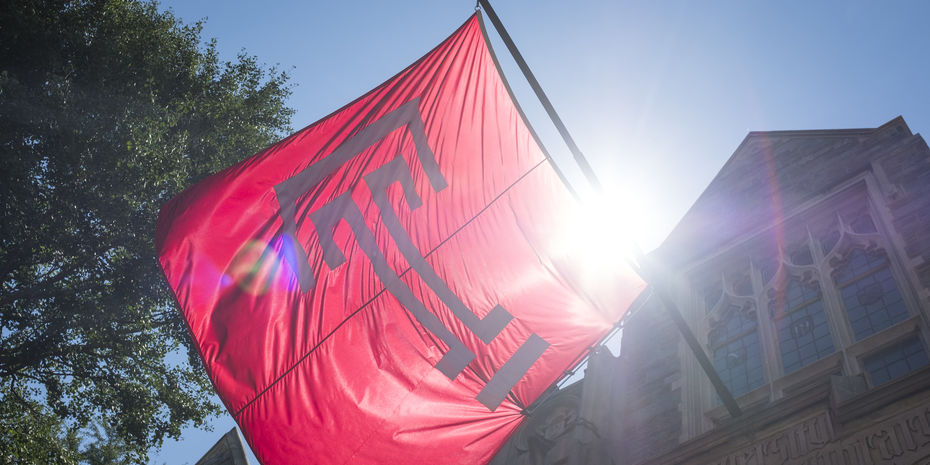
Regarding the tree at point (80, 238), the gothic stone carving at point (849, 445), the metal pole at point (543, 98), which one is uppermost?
the tree at point (80, 238)

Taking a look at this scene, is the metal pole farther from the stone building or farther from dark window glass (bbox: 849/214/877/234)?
dark window glass (bbox: 849/214/877/234)

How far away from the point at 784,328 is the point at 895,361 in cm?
181

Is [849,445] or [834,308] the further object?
[834,308]

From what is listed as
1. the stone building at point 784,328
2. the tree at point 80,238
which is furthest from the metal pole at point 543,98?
the tree at point 80,238

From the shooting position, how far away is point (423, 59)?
8.14 meters

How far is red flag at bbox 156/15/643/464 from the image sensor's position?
6.67 m

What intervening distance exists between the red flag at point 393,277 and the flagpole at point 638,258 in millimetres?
241

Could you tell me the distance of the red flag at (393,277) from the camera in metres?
6.67

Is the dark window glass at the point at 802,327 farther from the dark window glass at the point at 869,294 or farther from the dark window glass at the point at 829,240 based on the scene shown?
the dark window glass at the point at 829,240

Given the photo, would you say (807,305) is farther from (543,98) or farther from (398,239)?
(398,239)

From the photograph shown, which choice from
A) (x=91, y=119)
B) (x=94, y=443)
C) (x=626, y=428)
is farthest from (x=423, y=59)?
(x=94, y=443)

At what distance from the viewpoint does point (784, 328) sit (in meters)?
9.93

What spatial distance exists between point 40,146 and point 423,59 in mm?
9816

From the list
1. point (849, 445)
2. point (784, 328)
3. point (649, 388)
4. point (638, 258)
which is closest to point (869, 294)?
point (784, 328)
